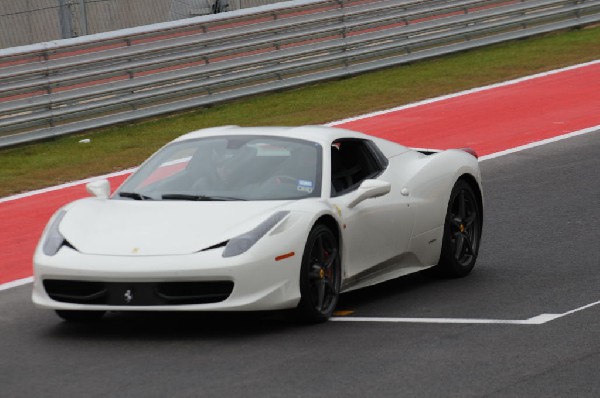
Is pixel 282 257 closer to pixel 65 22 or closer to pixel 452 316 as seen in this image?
pixel 452 316

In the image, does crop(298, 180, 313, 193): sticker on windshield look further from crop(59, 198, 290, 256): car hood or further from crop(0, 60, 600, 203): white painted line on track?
crop(0, 60, 600, 203): white painted line on track

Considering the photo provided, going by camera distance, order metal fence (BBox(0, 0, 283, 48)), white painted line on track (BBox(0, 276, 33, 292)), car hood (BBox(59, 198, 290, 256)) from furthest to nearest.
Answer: metal fence (BBox(0, 0, 283, 48)) → white painted line on track (BBox(0, 276, 33, 292)) → car hood (BBox(59, 198, 290, 256))

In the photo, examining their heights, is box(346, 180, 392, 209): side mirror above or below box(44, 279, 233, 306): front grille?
above

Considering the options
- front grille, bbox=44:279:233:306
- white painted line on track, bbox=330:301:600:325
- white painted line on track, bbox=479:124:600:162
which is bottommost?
white painted line on track, bbox=479:124:600:162

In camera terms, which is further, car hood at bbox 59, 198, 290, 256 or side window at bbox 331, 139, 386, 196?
side window at bbox 331, 139, 386, 196

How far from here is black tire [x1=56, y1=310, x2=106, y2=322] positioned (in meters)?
8.94

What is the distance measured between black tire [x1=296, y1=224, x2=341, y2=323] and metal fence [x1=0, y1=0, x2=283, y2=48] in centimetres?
1373

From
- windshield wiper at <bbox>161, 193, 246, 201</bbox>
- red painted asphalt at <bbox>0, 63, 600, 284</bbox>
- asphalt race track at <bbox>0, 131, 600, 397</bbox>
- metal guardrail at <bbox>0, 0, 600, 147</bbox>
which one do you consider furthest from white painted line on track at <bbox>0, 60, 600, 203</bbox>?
windshield wiper at <bbox>161, 193, 246, 201</bbox>

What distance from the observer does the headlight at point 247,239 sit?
Result: 8430mm

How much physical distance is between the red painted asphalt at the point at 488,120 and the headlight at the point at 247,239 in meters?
5.49

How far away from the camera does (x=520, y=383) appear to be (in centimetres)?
728

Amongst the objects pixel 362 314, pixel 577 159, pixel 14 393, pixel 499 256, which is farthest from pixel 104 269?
pixel 577 159

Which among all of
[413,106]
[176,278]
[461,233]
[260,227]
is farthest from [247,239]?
[413,106]

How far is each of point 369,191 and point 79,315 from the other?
78.8 inches
